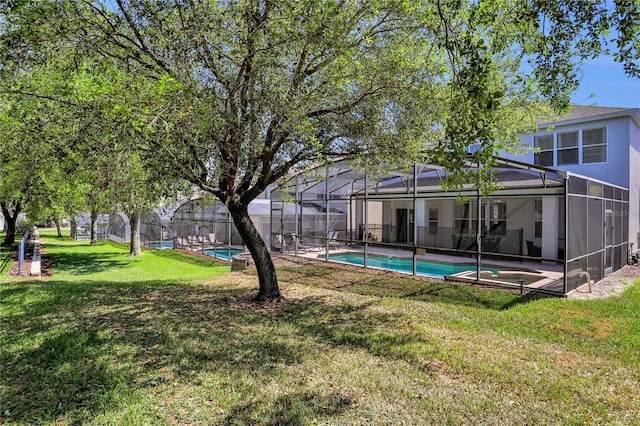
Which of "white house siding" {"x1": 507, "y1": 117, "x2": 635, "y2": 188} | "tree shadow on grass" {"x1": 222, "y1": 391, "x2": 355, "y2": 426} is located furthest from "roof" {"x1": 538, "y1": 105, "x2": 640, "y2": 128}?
"tree shadow on grass" {"x1": 222, "y1": 391, "x2": 355, "y2": 426}

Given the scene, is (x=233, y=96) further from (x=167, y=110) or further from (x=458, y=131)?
(x=458, y=131)

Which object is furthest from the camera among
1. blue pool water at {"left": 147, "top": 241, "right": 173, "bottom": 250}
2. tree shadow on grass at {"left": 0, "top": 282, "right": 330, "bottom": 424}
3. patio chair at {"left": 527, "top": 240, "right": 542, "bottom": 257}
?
blue pool water at {"left": 147, "top": 241, "right": 173, "bottom": 250}

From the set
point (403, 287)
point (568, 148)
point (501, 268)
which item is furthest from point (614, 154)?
point (403, 287)

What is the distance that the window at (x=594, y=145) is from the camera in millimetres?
14906

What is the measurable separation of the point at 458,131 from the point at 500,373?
2.95m

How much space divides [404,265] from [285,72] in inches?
450

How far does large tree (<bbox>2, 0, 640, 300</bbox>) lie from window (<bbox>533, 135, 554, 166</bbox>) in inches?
387

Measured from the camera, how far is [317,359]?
188 inches

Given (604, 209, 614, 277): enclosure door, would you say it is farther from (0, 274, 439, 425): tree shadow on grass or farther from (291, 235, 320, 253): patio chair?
(291, 235, 320, 253): patio chair

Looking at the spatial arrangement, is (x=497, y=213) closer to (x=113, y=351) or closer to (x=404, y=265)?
(x=404, y=265)

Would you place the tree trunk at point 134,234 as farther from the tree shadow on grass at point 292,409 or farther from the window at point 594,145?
the window at point 594,145

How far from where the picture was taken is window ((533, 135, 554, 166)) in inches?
643

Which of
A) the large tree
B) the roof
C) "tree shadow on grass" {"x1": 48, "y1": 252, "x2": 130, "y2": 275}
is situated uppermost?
the roof

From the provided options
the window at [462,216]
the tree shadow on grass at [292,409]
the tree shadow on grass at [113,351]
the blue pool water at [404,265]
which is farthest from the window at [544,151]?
the tree shadow on grass at [292,409]
